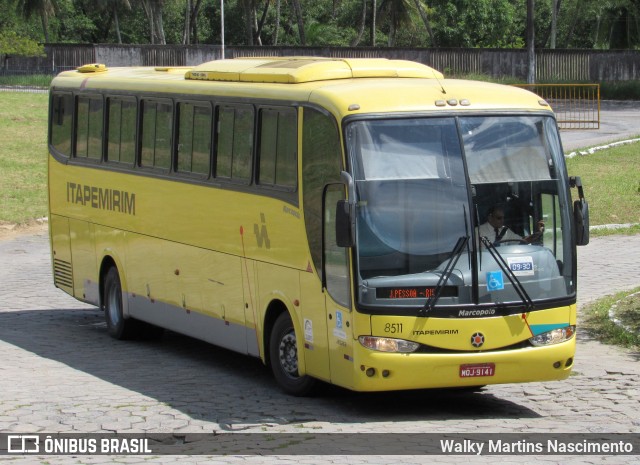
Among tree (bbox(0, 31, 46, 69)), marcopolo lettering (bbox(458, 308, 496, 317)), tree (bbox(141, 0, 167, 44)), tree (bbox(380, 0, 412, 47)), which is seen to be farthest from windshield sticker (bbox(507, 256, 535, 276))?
tree (bbox(380, 0, 412, 47))

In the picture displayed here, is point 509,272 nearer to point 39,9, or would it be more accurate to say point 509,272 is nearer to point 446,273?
point 446,273

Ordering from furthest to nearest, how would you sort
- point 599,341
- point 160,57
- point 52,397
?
point 160,57
point 599,341
point 52,397

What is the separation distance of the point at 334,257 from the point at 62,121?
792cm

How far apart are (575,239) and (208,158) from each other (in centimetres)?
433

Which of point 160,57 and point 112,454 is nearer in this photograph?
point 112,454

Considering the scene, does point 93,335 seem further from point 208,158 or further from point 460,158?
point 460,158

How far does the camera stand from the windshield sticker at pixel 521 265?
11.2 m

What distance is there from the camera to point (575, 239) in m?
11.6

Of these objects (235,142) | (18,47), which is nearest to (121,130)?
(235,142)

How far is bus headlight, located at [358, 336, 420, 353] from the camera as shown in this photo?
10.9m

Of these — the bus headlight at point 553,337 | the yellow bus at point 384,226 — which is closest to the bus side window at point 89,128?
the yellow bus at point 384,226

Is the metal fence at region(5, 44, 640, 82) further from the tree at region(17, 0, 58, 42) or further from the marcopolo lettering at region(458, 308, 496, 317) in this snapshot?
the marcopolo lettering at region(458, 308, 496, 317)

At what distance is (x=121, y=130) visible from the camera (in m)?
16.3

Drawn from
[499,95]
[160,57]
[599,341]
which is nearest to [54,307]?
[599,341]
